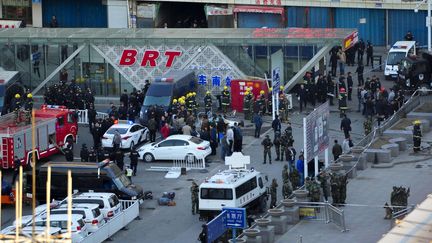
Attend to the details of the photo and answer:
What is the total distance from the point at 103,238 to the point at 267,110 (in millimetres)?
16861

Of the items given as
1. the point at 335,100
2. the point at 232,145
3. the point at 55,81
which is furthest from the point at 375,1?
the point at 232,145

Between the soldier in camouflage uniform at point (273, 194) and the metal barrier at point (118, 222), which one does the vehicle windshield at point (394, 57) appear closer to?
the soldier in camouflage uniform at point (273, 194)

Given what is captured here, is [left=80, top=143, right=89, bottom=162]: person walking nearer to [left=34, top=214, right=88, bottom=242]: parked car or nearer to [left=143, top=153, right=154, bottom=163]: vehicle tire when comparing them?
[left=143, top=153, right=154, bottom=163]: vehicle tire

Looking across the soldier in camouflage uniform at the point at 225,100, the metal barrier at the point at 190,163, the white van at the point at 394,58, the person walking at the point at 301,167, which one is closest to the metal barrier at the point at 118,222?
the person walking at the point at 301,167

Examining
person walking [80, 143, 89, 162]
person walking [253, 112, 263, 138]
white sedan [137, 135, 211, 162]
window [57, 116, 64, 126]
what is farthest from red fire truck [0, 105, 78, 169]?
person walking [253, 112, 263, 138]

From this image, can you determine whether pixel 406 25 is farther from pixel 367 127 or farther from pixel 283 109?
pixel 367 127

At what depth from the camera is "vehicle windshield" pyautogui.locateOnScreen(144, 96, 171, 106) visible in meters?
54.7

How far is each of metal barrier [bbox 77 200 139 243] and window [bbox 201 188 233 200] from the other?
238cm

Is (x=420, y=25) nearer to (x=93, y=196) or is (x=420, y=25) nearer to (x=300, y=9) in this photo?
(x=300, y=9)

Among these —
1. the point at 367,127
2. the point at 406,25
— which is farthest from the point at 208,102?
the point at 406,25

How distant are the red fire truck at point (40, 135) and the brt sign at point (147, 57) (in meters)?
6.88

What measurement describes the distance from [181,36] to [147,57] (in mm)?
1609

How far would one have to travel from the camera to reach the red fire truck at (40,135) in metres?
47.9

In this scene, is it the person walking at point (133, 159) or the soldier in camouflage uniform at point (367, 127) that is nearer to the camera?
the person walking at point (133, 159)
